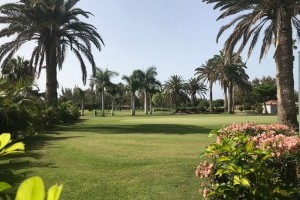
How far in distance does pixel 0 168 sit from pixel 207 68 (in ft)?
231

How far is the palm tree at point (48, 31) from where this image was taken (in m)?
24.7

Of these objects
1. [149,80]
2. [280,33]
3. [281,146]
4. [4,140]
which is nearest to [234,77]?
[149,80]

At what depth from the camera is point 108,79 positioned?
7288cm

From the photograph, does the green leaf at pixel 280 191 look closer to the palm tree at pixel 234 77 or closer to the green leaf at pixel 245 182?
the green leaf at pixel 245 182

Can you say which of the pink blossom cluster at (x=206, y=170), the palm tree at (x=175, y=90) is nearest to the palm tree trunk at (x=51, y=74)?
the pink blossom cluster at (x=206, y=170)

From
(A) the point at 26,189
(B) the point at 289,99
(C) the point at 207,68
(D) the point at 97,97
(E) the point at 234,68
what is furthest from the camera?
(D) the point at 97,97

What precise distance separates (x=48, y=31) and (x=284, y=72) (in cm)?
1622

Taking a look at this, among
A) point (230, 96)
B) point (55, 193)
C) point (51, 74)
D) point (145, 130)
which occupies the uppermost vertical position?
point (230, 96)

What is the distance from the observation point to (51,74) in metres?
27.0

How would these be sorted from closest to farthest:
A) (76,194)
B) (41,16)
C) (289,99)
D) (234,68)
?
(76,194)
(289,99)
(41,16)
(234,68)

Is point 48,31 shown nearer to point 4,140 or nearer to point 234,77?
point 4,140

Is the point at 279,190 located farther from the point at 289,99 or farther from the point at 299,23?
the point at 299,23

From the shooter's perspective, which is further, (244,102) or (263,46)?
(244,102)

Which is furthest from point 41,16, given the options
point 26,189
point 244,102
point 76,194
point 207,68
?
point 244,102
